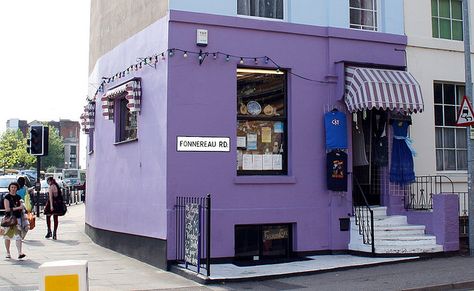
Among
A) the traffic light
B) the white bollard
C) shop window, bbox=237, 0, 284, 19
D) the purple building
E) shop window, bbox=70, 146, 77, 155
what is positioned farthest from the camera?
shop window, bbox=70, 146, 77, 155

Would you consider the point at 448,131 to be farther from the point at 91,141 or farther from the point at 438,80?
the point at 91,141

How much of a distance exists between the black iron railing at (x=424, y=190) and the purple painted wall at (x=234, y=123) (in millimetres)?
1958

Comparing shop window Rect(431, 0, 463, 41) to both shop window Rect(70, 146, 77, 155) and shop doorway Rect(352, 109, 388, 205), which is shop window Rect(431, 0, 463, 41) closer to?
shop doorway Rect(352, 109, 388, 205)

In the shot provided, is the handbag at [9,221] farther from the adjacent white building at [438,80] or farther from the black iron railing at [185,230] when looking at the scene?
the adjacent white building at [438,80]

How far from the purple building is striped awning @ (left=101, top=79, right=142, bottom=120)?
→ 0.04m

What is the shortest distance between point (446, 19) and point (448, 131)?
312 centimetres

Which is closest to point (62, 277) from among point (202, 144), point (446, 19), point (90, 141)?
point (202, 144)

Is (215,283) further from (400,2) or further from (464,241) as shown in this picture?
(400,2)

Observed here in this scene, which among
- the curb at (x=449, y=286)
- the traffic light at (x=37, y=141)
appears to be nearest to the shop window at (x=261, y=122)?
the curb at (x=449, y=286)

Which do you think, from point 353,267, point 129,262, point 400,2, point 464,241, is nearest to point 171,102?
Result: point 129,262

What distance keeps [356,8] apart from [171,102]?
5642 millimetres

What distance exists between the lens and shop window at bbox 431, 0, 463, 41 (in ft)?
50.8

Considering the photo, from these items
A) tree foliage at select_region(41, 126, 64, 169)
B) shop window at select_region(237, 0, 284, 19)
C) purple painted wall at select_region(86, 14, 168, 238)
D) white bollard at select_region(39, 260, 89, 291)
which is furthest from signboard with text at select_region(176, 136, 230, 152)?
tree foliage at select_region(41, 126, 64, 169)

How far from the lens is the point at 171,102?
12.0 metres
